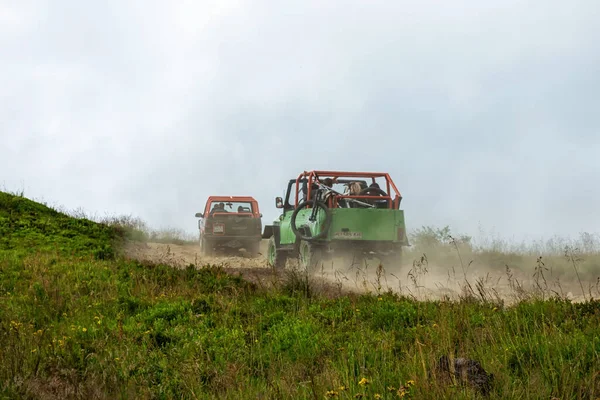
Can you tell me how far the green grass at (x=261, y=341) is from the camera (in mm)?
5051

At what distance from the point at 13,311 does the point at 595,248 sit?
44.8 ft

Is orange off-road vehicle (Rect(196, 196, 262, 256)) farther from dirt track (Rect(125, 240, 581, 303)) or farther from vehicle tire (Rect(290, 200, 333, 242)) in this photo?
vehicle tire (Rect(290, 200, 333, 242))

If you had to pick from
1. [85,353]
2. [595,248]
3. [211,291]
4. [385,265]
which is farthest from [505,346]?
[595,248]

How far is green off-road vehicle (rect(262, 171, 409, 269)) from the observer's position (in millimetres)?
13422

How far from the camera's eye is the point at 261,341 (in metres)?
7.05

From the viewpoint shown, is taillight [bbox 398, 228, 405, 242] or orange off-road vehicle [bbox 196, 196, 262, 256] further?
orange off-road vehicle [bbox 196, 196, 262, 256]

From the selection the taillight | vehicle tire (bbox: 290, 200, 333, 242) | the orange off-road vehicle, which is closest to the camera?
vehicle tire (bbox: 290, 200, 333, 242)

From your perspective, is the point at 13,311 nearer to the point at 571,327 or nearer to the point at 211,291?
the point at 211,291

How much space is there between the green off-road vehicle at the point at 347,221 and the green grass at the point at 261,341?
2803 mm

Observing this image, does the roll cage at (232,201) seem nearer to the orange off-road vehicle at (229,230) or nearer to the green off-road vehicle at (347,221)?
the orange off-road vehicle at (229,230)

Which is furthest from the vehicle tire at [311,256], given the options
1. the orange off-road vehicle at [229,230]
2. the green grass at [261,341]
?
the orange off-road vehicle at [229,230]

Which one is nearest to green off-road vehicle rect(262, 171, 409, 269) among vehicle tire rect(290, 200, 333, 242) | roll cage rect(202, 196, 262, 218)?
vehicle tire rect(290, 200, 333, 242)

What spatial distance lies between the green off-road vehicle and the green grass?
9.20ft

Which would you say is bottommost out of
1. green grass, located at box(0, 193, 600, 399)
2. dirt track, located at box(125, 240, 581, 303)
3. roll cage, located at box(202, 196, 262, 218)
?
green grass, located at box(0, 193, 600, 399)
